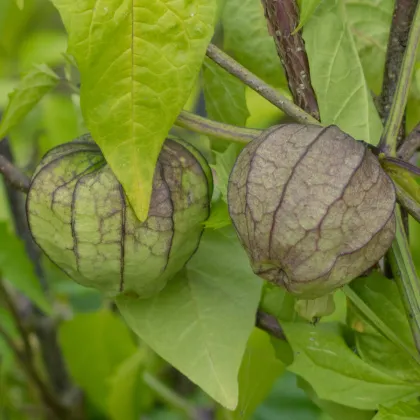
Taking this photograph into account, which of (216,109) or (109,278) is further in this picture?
(216,109)

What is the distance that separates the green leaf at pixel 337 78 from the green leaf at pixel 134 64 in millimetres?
161

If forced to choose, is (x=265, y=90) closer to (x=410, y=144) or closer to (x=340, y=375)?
(x=410, y=144)

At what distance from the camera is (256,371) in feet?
2.67

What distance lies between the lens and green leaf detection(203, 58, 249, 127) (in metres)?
0.68

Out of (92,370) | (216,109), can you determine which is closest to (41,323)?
(92,370)

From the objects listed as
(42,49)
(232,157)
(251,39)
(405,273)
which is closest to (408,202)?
(405,273)

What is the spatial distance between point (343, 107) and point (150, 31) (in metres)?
0.21

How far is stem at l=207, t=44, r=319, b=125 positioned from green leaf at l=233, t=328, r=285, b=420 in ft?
1.14

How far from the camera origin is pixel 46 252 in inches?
22.8

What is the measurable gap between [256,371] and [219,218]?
0.31m

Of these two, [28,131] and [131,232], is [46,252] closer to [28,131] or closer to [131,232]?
[131,232]

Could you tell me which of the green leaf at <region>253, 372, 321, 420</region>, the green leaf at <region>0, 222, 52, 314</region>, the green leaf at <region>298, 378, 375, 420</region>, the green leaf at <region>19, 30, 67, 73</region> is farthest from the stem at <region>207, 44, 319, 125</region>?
the green leaf at <region>253, 372, 321, 420</region>

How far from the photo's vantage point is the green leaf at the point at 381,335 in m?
0.62

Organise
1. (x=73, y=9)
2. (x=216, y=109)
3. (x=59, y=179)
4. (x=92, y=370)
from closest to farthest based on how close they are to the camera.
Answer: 1. (x=73, y=9)
2. (x=59, y=179)
3. (x=216, y=109)
4. (x=92, y=370)
